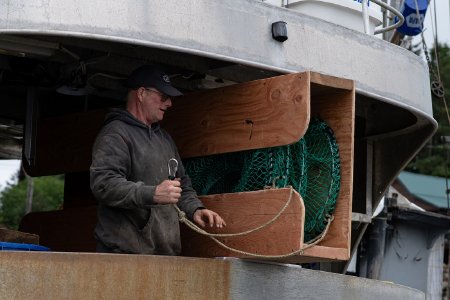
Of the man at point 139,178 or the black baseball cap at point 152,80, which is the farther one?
the black baseball cap at point 152,80

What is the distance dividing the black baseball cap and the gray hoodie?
0.19 meters

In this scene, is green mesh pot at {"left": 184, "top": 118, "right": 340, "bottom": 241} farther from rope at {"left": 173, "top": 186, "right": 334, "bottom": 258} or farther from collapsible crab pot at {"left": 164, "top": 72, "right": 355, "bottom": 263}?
rope at {"left": 173, "top": 186, "right": 334, "bottom": 258}

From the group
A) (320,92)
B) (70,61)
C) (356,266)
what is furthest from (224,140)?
(356,266)

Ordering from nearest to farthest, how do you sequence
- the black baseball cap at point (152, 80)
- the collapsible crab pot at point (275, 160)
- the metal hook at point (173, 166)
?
the collapsible crab pot at point (275, 160), the metal hook at point (173, 166), the black baseball cap at point (152, 80)

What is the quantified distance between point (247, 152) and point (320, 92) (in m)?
0.56

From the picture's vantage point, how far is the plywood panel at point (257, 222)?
6.33 metres

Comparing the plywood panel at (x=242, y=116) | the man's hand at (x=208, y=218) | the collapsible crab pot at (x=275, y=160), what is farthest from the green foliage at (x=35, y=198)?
the man's hand at (x=208, y=218)

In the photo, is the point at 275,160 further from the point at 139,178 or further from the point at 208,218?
the point at 139,178

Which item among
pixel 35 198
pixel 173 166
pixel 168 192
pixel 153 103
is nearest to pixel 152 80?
pixel 153 103

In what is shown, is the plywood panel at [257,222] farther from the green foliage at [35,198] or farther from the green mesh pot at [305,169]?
the green foliage at [35,198]

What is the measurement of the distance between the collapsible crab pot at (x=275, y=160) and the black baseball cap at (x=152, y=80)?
0.46m

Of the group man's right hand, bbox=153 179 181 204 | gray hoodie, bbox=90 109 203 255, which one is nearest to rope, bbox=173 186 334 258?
gray hoodie, bbox=90 109 203 255

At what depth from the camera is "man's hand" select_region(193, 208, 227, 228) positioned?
651 centimetres

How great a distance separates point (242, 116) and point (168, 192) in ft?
3.56
